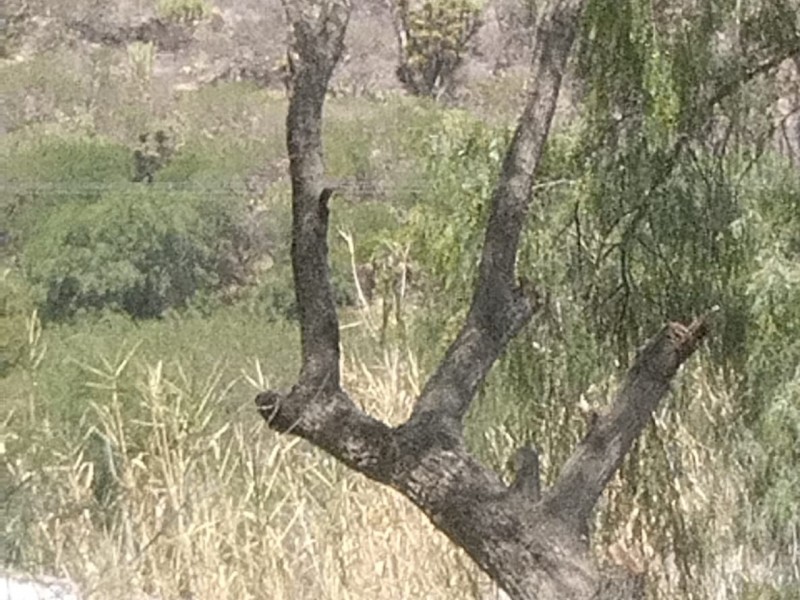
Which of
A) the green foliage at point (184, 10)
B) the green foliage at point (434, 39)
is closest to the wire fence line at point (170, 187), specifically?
the green foliage at point (434, 39)

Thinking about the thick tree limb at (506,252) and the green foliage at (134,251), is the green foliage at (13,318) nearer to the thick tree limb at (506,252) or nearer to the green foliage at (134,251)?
the green foliage at (134,251)

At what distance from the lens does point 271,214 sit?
3303 mm

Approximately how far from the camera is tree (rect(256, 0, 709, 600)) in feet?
4.47

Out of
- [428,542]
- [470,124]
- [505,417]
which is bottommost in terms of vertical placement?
[428,542]

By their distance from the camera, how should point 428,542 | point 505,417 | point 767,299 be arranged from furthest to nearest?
1. point 428,542
2. point 505,417
3. point 767,299

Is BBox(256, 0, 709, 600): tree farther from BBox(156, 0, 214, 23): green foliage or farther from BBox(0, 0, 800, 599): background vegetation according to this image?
BBox(156, 0, 214, 23): green foliage

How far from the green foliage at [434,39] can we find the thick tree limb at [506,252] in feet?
6.44

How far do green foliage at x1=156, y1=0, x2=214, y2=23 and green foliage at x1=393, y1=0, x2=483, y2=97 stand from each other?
2.05 feet

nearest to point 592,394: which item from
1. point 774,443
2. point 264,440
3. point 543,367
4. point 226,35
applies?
point 543,367

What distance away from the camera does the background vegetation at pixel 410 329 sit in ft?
6.07

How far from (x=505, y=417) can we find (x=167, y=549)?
544mm

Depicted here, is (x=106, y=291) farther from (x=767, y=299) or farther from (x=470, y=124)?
(x=767, y=299)

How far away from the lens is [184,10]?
13.5 ft

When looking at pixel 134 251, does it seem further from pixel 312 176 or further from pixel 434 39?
pixel 312 176
